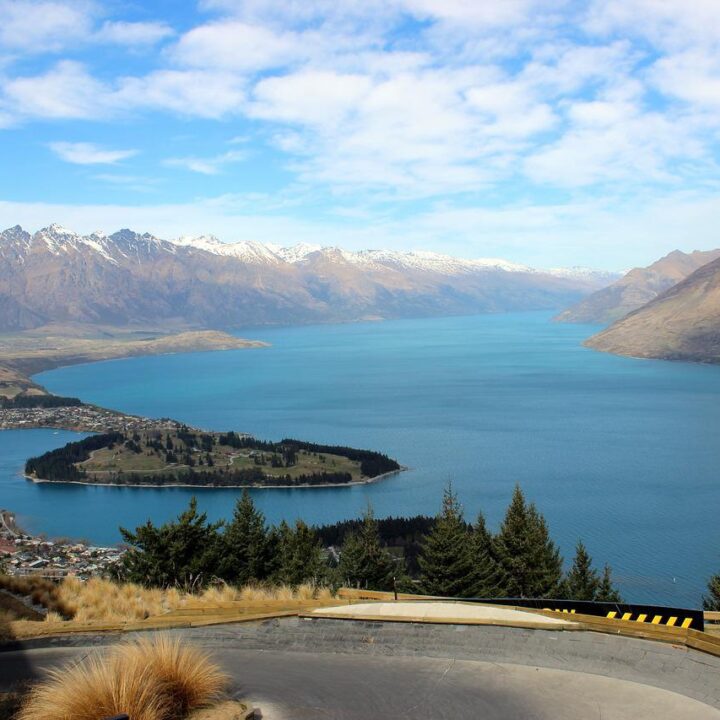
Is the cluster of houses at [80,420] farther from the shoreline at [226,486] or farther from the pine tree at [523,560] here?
the pine tree at [523,560]

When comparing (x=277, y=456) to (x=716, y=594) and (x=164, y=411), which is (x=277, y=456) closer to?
(x=164, y=411)

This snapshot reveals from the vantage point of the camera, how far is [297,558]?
99.8 feet

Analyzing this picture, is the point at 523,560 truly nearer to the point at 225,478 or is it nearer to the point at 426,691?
the point at 426,691

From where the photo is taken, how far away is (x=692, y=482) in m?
91.8

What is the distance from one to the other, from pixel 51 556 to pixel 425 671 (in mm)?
67889

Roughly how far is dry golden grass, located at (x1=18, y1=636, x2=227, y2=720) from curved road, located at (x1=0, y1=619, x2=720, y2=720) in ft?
3.25

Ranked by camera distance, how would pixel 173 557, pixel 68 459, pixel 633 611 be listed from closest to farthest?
1. pixel 633 611
2. pixel 173 557
3. pixel 68 459

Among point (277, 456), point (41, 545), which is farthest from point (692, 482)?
point (41, 545)

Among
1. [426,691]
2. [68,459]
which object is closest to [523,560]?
[426,691]

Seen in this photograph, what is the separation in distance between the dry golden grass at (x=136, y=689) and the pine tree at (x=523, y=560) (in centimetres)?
2611

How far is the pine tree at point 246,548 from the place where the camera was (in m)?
29.3

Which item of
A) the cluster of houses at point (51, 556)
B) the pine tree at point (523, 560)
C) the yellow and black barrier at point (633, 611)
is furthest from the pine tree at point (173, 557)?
the cluster of houses at point (51, 556)

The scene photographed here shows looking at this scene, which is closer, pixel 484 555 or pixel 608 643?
pixel 608 643

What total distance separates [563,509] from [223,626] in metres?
73.3
